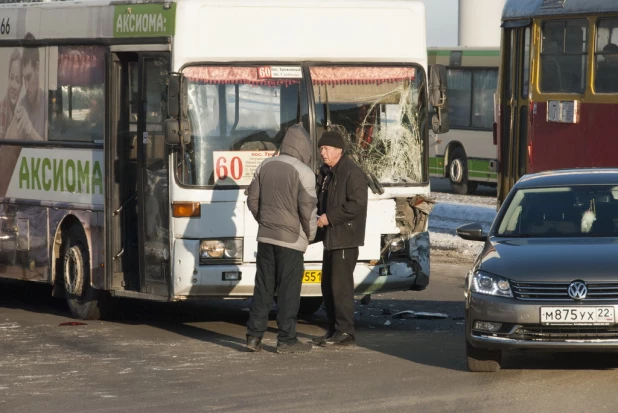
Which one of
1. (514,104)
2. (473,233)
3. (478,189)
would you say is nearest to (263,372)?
(473,233)

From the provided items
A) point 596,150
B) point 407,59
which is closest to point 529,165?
point 596,150

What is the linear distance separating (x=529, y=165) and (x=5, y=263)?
20.9ft

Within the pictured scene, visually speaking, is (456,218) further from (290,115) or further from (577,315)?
(577,315)

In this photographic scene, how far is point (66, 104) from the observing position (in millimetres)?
14039

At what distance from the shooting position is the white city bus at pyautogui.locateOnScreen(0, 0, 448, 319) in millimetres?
12367

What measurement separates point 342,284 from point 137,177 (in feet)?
7.52

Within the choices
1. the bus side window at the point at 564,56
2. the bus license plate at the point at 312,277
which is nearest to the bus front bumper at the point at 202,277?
the bus license plate at the point at 312,277

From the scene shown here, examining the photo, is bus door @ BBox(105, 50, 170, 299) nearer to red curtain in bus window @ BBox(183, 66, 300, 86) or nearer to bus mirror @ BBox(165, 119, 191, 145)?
red curtain in bus window @ BBox(183, 66, 300, 86)

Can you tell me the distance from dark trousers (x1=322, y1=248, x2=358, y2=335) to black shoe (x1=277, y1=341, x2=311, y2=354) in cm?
41

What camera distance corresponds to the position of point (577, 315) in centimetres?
965

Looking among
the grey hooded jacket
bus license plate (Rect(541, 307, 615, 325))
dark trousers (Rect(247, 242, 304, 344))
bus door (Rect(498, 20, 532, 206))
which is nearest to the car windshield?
bus license plate (Rect(541, 307, 615, 325))

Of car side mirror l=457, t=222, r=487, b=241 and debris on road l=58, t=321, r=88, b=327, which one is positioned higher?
car side mirror l=457, t=222, r=487, b=241

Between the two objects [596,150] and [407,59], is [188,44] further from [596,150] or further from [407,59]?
[596,150]

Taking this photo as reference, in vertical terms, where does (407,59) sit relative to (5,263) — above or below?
above
